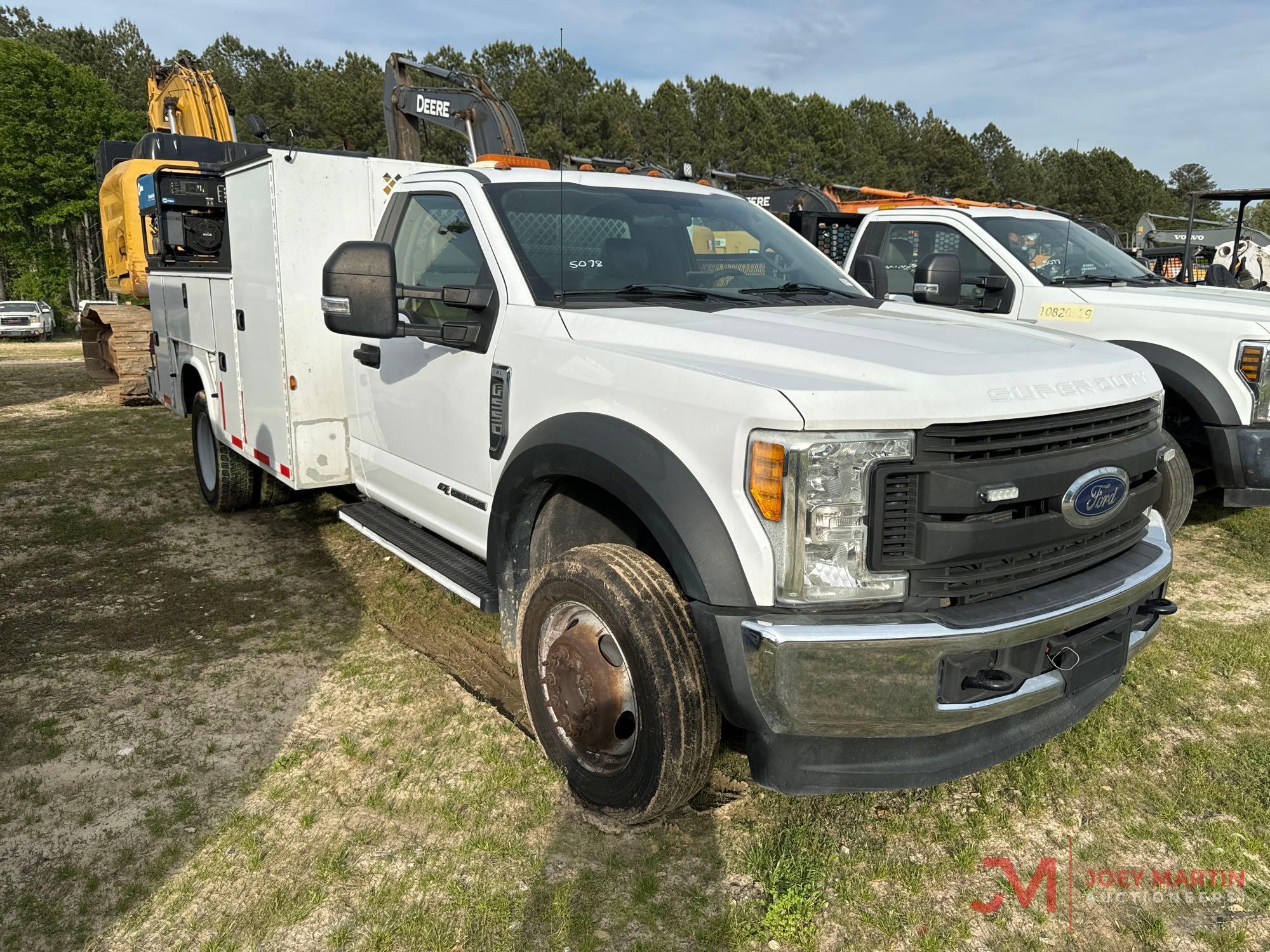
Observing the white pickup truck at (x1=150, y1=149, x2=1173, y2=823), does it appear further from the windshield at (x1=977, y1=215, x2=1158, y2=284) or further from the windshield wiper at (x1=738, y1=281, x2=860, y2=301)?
the windshield at (x1=977, y1=215, x2=1158, y2=284)

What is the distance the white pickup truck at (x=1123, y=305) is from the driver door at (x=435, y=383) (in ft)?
6.64

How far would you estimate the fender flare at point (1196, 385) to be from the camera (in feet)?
17.1

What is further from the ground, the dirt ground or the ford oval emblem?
the ford oval emblem

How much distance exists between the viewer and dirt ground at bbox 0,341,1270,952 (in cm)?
260

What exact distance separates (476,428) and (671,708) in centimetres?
156

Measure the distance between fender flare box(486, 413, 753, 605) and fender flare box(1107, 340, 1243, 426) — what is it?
3.87m

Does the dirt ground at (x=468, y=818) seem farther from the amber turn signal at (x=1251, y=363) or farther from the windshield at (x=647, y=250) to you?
the windshield at (x=647, y=250)

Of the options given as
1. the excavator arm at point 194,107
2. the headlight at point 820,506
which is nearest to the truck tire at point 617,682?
the headlight at point 820,506

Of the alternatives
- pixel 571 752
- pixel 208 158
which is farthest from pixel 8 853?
pixel 208 158

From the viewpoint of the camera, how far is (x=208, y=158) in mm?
12906

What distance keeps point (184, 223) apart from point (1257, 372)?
7.43m

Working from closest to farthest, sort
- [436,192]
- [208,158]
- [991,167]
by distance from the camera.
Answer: [436,192] < [208,158] < [991,167]

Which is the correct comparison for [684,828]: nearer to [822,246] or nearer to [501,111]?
[822,246]

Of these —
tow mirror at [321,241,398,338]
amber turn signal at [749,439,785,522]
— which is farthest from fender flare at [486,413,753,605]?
tow mirror at [321,241,398,338]
